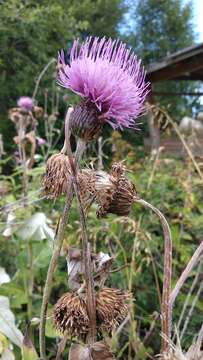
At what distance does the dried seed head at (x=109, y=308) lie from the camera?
62cm

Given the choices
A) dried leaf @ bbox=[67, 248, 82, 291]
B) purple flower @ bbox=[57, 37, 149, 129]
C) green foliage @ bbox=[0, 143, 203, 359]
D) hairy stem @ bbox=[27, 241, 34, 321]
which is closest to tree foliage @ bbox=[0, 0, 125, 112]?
green foliage @ bbox=[0, 143, 203, 359]

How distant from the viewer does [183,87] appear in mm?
15078

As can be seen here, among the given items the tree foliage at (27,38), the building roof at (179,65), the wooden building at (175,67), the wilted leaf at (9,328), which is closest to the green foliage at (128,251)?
the wilted leaf at (9,328)

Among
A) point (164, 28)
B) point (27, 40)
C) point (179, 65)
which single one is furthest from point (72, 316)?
point (164, 28)

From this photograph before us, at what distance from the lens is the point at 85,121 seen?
679 mm

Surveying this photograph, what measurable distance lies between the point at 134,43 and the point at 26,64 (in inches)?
245

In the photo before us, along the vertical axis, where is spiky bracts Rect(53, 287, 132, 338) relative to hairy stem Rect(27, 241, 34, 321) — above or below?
above

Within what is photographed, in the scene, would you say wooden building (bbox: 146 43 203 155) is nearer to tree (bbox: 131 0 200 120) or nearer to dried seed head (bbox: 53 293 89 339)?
dried seed head (bbox: 53 293 89 339)

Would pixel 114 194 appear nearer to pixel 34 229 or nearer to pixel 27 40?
pixel 34 229

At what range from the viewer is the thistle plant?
622mm

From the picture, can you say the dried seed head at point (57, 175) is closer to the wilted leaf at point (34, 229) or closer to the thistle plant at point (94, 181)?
the thistle plant at point (94, 181)

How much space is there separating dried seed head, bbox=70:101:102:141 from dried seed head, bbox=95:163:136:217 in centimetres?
5

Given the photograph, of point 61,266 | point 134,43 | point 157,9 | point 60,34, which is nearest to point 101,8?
point 134,43

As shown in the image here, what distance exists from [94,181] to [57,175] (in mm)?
48
